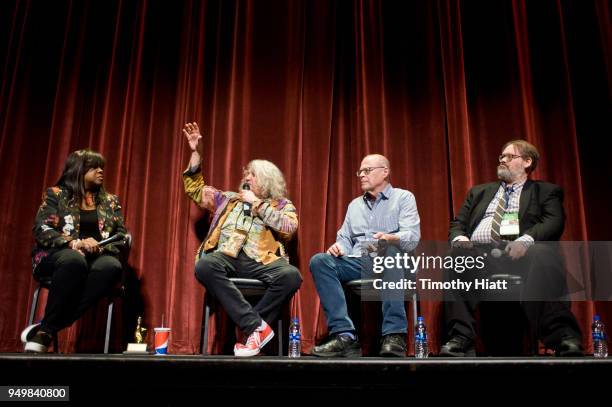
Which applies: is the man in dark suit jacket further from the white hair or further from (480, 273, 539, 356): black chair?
the white hair

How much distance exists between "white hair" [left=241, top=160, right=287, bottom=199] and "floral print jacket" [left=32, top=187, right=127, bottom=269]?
0.79m

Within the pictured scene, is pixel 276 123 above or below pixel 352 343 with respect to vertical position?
above

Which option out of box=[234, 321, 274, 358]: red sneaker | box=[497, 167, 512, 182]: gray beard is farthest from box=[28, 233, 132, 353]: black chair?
box=[497, 167, 512, 182]: gray beard

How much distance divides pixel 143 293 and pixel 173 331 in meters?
0.30

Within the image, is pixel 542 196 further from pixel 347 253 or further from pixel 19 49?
pixel 19 49

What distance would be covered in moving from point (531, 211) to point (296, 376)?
155 cm

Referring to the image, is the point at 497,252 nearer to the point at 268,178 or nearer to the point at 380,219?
the point at 380,219

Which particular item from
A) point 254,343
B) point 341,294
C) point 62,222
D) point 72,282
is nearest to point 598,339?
point 341,294

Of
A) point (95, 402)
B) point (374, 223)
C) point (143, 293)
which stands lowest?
point (95, 402)

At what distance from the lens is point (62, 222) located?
Result: 3.00 metres

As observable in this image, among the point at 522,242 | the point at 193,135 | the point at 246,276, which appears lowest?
the point at 246,276

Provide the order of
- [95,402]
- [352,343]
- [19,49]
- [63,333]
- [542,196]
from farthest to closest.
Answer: [19,49], [63,333], [542,196], [352,343], [95,402]

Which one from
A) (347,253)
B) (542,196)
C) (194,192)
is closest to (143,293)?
(194,192)

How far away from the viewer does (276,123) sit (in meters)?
3.61
